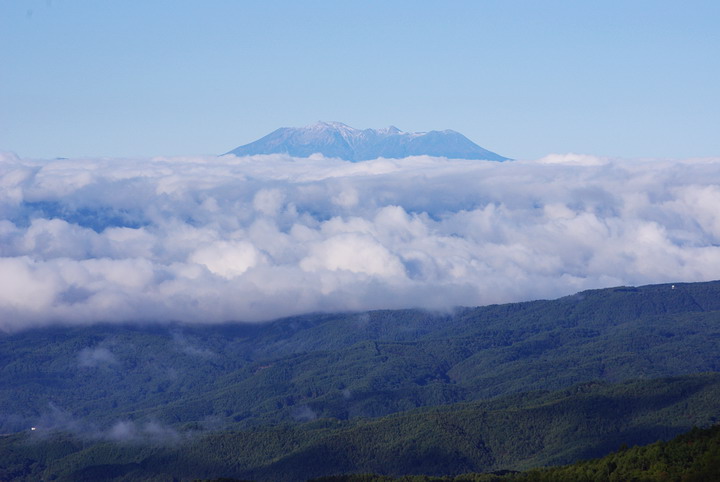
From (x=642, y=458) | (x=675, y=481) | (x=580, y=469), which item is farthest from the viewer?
(x=580, y=469)

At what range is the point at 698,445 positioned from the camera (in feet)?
539

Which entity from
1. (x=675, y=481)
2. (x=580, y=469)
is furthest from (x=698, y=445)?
(x=580, y=469)

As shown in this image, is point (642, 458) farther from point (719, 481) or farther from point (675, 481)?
point (719, 481)

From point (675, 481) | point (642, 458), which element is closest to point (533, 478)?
point (642, 458)

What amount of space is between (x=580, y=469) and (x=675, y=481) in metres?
34.7

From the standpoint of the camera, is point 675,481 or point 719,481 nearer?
point 719,481

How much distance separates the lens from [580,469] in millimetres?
188750

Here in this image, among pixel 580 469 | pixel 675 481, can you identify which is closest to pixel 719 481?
pixel 675 481

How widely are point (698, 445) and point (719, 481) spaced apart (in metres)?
20.5

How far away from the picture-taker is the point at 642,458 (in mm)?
174000

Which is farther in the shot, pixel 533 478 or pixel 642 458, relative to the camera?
pixel 533 478

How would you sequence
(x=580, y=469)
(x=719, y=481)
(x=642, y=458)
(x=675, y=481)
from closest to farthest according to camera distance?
(x=719, y=481)
(x=675, y=481)
(x=642, y=458)
(x=580, y=469)

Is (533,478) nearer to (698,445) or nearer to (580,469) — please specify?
(580,469)

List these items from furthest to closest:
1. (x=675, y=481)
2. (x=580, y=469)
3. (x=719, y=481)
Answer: (x=580, y=469), (x=675, y=481), (x=719, y=481)
